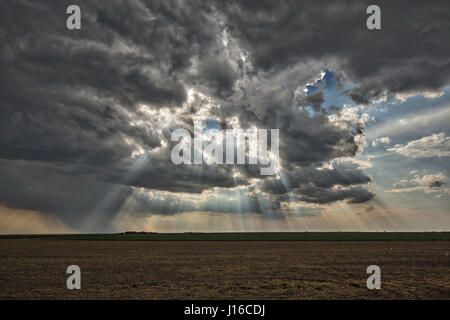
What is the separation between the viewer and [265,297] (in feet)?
60.5

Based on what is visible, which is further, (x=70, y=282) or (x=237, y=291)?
(x=70, y=282)

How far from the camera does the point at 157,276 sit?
26.5m

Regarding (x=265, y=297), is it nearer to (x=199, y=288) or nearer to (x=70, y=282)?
(x=199, y=288)

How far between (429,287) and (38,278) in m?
30.9

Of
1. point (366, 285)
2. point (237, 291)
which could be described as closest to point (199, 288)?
point (237, 291)

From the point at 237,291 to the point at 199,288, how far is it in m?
2.85
